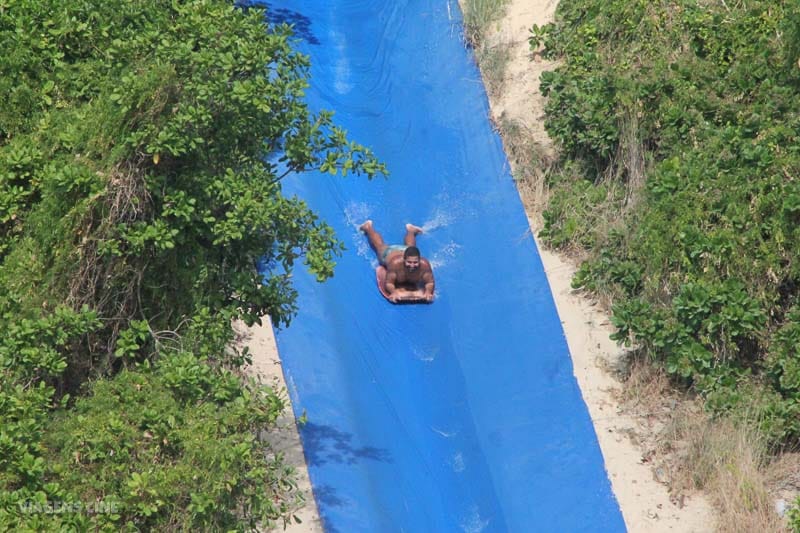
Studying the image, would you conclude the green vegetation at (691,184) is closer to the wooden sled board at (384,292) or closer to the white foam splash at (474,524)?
the wooden sled board at (384,292)

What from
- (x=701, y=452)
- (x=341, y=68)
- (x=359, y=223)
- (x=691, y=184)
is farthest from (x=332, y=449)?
(x=341, y=68)

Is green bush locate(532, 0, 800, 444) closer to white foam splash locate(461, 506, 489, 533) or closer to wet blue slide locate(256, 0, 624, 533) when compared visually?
wet blue slide locate(256, 0, 624, 533)

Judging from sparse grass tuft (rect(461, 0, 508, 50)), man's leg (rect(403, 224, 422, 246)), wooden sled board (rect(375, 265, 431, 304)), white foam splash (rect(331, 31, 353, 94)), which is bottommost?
wooden sled board (rect(375, 265, 431, 304))

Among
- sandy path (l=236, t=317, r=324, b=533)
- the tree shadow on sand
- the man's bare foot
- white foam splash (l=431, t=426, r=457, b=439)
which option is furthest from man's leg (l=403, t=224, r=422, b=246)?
the tree shadow on sand

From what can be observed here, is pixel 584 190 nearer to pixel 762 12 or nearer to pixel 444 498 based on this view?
pixel 762 12

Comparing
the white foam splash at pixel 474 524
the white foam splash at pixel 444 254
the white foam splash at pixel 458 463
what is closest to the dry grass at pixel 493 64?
the white foam splash at pixel 444 254
